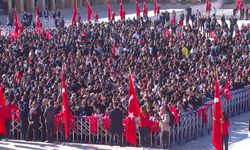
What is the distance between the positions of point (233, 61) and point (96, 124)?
9.54 metres

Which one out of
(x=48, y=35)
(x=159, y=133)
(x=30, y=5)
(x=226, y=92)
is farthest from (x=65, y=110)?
(x=30, y=5)

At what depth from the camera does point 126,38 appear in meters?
32.7

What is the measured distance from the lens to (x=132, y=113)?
1811cm

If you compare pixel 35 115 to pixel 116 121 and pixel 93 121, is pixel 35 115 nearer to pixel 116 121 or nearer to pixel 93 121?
pixel 93 121

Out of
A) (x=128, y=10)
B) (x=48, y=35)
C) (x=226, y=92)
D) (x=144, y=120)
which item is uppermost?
(x=128, y=10)

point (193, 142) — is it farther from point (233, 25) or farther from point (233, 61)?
point (233, 25)

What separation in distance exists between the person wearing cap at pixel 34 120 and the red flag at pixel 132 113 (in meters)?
2.75

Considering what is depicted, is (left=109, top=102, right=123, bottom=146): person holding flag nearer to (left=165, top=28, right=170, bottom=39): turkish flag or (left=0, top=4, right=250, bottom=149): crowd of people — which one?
(left=0, top=4, right=250, bottom=149): crowd of people

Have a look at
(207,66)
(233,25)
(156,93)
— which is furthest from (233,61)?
(233,25)

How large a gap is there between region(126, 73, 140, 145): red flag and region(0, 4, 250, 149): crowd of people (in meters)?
0.69

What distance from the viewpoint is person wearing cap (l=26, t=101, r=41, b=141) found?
19.0 m

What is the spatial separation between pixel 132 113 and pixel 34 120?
3.08 metres

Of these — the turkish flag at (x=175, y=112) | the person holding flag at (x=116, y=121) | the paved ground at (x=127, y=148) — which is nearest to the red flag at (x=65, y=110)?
the paved ground at (x=127, y=148)

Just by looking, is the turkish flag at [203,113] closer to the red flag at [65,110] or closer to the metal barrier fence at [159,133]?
the metal barrier fence at [159,133]
